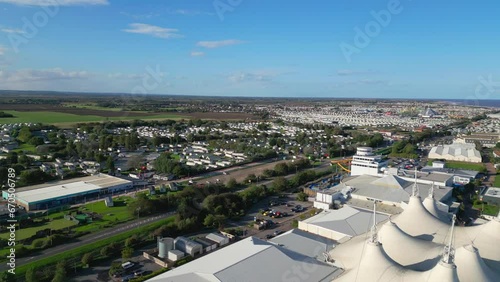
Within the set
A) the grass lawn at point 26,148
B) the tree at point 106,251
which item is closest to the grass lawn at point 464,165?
the tree at point 106,251

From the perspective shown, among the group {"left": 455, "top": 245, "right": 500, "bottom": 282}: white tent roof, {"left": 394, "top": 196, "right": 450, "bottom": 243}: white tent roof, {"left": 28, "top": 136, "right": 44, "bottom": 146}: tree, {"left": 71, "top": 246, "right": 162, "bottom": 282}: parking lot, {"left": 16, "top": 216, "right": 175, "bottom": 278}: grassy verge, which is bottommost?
{"left": 71, "top": 246, "right": 162, "bottom": 282}: parking lot

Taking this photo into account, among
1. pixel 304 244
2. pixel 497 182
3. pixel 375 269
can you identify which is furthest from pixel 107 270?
pixel 497 182

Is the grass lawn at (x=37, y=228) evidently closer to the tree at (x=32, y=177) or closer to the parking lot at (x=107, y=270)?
the parking lot at (x=107, y=270)

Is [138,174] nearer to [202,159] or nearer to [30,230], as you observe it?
[202,159]

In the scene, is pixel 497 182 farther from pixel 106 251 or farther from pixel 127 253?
pixel 106 251

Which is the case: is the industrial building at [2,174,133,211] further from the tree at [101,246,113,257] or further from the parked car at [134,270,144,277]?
the parked car at [134,270,144,277]

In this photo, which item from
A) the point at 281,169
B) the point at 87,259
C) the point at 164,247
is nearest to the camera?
the point at 87,259

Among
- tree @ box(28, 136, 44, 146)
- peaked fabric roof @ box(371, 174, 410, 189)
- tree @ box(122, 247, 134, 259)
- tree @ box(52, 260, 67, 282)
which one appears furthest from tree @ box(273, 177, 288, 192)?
tree @ box(28, 136, 44, 146)
